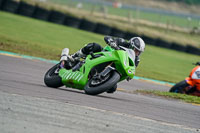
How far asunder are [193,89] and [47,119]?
315 inches

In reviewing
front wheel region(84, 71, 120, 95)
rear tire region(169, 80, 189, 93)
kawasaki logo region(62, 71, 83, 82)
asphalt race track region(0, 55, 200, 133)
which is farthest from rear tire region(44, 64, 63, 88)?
rear tire region(169, 80, 189, 93)

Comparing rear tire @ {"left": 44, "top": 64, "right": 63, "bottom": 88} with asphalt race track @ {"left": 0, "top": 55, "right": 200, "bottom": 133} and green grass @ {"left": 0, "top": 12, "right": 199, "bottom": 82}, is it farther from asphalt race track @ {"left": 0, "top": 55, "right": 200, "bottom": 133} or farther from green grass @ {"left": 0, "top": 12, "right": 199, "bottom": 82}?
green grass @ {"left": 0, "top": 12, "right": 199, "bottom": 82}

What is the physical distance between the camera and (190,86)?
1246 centimetres

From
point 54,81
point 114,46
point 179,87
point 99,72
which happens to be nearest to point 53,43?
point 179,87

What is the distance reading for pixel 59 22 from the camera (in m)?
25.8

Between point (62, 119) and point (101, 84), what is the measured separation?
277cm

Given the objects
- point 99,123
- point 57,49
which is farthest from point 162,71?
point 99,123

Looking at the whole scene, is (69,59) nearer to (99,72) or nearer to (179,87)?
(99,72)

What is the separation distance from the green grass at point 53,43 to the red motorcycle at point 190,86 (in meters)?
3.42

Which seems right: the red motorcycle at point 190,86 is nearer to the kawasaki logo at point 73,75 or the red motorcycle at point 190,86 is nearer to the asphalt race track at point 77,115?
the asphalt race track at point 77,115

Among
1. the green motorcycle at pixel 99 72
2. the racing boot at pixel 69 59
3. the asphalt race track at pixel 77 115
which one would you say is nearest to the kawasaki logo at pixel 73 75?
the green motorcycle at pixel 99 72

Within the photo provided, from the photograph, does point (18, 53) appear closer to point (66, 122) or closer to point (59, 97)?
point (59, 97)

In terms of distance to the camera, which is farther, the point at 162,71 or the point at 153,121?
the point at 162,71

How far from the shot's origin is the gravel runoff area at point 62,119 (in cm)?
472
